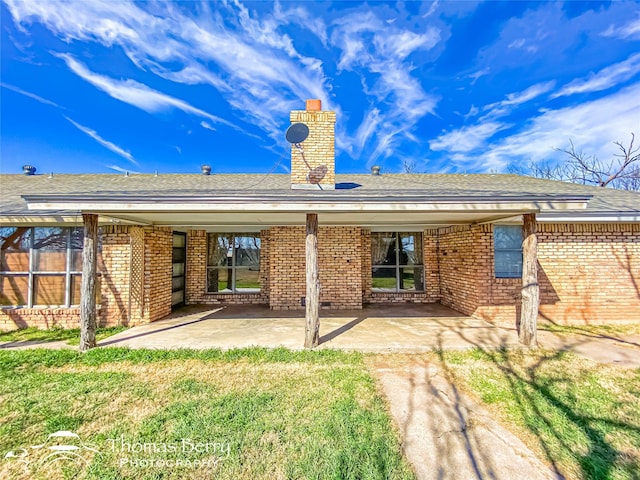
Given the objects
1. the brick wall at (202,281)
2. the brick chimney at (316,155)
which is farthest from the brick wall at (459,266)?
the brick wall at (202,281)

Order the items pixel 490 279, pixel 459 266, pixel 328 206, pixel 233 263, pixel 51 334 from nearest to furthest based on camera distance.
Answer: pixel 328 206
pixel 51 334
pixel 490 279
pixel 459 266
pixel 233 263

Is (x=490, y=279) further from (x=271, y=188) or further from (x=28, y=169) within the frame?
(x=28, y=169)

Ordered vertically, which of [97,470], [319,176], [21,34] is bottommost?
[97,470]

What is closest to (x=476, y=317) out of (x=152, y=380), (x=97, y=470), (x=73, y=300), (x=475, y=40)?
(x=152, y=380)

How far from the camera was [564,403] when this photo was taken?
312 cm

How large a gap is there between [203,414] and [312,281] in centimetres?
237

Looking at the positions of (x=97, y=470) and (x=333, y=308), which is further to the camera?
(x=333, y=308)

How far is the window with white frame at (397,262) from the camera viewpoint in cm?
869

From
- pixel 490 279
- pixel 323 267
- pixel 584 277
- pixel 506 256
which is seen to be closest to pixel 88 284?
pixel 323 267

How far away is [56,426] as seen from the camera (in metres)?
2.71

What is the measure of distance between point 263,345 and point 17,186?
889 cm

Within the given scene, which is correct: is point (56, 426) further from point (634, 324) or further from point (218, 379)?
point (634, 324)

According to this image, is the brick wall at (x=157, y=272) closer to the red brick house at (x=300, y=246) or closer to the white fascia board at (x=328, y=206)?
the red brick house at (x=300, y=246)

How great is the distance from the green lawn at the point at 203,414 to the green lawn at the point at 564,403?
1.32 m
